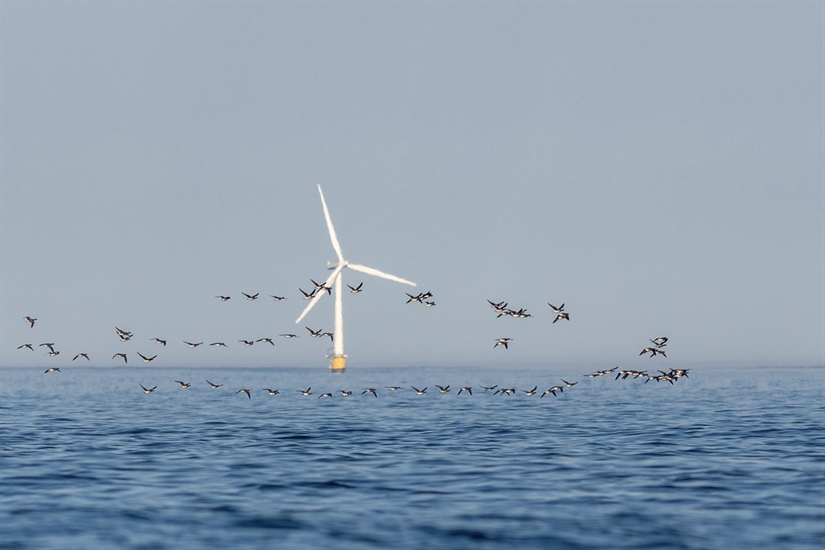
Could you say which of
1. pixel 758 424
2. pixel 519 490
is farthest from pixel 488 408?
pixel 519 490

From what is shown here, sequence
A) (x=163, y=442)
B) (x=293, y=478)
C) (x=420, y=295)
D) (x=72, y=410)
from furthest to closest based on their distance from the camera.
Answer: (x=72, y=410) → (x=420, y=295) → (x=163, y=442) → (x=293, y=478)

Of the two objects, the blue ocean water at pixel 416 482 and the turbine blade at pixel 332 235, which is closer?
the blue ocean water at pixel 416 482

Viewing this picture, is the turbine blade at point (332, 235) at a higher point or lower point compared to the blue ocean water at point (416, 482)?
higher

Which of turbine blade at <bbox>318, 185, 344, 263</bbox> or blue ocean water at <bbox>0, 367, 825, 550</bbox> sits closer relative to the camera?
blue ocean water at <bbox>0, 367, 825, 550</bbox>

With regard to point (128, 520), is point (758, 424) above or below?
above

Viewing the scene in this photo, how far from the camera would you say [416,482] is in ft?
139

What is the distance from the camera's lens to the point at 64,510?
→ 1426 inches

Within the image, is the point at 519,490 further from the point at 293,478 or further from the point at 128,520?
the point at 128,520

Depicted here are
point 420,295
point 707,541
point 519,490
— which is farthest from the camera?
point 420,295

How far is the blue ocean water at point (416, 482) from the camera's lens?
31938mm

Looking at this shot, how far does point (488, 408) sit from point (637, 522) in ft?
199

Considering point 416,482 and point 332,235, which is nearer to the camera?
point 416,482

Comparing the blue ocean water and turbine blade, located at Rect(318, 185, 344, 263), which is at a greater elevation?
turbine blade, located at Rect(318, 185, 344, 263)

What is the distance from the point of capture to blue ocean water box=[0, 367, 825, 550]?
31.9 m
